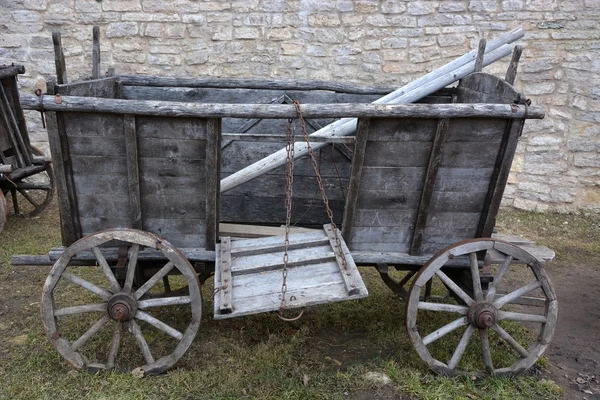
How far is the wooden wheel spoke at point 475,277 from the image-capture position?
10.2 ft

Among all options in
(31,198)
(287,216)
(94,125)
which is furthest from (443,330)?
(31,198)

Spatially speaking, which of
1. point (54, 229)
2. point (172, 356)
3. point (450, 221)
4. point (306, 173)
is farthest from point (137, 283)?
point (54, 229)

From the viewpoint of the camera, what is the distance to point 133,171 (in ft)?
9.43

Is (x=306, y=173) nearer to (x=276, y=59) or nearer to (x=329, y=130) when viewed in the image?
(x=329, y=130)

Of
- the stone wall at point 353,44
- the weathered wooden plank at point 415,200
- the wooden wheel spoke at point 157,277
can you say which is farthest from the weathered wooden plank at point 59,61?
the stone wall at point 353,44

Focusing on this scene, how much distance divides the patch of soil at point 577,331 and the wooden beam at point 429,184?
4.17ft

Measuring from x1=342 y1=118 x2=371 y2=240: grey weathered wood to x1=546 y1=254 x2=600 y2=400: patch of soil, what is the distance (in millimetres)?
1658

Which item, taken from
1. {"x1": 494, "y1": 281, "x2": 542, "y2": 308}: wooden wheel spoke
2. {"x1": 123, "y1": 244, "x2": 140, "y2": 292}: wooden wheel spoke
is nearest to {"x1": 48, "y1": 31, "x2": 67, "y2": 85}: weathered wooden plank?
{"x1": 123, "y1": 244, "x2": 140, "y2": 292}: wooden wheel spoke

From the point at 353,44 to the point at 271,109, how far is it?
3846mm

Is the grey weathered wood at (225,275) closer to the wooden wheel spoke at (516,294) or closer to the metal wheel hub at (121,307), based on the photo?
the metal wheel hub at (121,307)

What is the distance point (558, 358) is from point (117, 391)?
2.88 meters

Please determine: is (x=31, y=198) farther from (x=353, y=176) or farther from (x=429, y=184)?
(x=429, y=184)

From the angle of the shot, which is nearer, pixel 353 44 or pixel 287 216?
pixel 287 216

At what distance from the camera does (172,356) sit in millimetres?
3086
